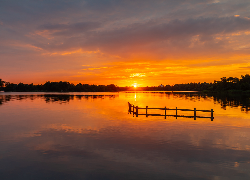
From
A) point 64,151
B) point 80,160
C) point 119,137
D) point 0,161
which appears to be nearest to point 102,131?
point 119,137

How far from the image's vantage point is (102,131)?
29.2 m

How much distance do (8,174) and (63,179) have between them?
4669 millimetres

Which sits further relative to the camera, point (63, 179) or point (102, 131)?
point (102, 131)

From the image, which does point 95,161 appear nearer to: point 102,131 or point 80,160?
point 80,160

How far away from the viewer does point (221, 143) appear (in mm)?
22703

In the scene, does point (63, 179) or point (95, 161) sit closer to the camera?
point (63, 179)

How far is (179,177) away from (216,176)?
288 cm

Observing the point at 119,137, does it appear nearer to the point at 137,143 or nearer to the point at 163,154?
the point at 137,143

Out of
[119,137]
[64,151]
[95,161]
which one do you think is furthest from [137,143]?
[64,151]

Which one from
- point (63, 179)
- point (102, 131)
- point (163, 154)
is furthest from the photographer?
point (102, 131)

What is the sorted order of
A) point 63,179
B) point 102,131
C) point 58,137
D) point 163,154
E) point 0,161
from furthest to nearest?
1. point 102,131
2. point 58,137
3. point 163,154
4. point 0,161
5. point 63,179

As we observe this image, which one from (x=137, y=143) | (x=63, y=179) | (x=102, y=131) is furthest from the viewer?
(x=102, y=131)

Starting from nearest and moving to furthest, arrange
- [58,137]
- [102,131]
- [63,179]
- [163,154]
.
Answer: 1. [63,179]
2. [163,154]
3. [58,137]
4. [102,131]

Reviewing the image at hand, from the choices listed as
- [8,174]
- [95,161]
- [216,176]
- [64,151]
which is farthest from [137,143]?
[8,174]
